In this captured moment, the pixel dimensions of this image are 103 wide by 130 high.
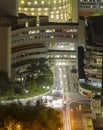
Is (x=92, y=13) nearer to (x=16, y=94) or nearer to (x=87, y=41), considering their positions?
(x=87, y=41)

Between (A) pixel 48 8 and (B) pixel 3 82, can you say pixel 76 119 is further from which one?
(A) pixel 48 8

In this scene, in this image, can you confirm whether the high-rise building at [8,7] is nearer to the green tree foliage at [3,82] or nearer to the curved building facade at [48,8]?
the curved building facade at [48,8]

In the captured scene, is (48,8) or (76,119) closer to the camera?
(76,119)

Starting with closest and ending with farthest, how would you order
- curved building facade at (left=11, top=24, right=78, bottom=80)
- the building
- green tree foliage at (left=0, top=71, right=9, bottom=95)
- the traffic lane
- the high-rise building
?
1. the traffic lane
2. green tree foliage at (left=0, top=71, right=9, bottom=95)
3. curved building facade at (left=11, top=24, right=78, bottom=80)
4. the high-rise building
5. the building

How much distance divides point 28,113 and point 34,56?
1888 centimetres

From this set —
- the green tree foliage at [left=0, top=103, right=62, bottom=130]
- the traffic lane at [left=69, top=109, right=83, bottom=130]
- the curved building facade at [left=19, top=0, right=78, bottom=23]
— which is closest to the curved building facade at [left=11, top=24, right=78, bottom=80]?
the curved building facade at [left=19, top=0, right=78, bottom=23]

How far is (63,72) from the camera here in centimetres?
5659

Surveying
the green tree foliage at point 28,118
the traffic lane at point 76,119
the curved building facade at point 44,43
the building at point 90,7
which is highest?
Result: the building at point 90,7

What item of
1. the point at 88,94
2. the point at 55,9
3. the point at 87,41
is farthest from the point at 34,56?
the point at 55,9

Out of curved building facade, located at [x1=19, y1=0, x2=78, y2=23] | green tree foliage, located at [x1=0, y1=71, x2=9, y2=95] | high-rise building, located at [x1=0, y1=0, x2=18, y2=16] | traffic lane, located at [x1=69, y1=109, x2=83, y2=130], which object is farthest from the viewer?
curved building facade, located at [x1=19, y1=0, x2=78, y2=23]

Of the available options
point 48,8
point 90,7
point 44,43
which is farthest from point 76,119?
point 90,7

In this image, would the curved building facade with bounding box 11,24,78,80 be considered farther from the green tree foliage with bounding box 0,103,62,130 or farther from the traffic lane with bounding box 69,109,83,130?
the green tree foliage with bounding box 0,103,62,130

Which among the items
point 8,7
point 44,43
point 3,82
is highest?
point 8,7

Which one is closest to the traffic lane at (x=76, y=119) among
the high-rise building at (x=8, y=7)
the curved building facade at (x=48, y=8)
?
the high-rise building at (x=8, y=7)
